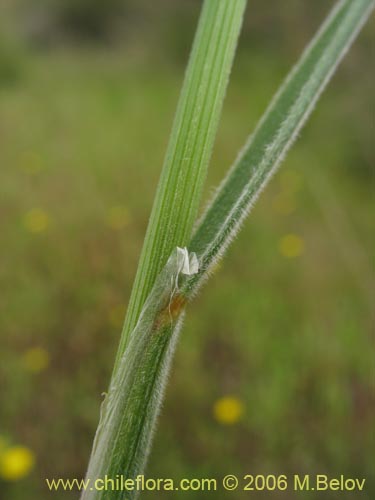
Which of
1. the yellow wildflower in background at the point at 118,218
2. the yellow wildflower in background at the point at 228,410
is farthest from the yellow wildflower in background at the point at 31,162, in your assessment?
the yellow wildflower in background at the point at 228,410

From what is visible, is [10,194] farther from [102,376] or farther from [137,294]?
[137,294]

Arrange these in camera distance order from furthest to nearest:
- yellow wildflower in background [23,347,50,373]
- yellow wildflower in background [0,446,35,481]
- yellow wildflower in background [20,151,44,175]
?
yellow wildflower in background [20,151,44,175] < yellow wildflower in background [23,347,50,373] < yellow wildflower in background [0,446,35,481]

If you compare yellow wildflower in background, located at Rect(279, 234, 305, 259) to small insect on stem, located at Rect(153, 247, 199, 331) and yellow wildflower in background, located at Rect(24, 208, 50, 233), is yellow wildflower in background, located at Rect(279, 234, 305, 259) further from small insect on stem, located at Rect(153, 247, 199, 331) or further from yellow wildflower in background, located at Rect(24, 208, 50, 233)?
small insect on stem, located at Rect(153, 247, 199, 331)

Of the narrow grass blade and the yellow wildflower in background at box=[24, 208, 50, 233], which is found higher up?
the narrow grass blade

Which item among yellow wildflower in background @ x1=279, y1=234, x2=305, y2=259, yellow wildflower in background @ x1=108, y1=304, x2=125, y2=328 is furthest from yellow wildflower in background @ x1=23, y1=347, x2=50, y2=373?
yellow wildflower in background @ x1=279, y1=234, x2=305, y2=259

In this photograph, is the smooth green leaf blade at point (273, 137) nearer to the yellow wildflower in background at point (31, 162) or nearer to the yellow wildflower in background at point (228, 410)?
the yellow wildflower in background at point (228, 410)

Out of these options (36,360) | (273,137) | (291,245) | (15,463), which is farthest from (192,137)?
(291,245)

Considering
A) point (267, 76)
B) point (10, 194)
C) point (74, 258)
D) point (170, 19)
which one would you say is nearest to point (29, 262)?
point (74, 258)
